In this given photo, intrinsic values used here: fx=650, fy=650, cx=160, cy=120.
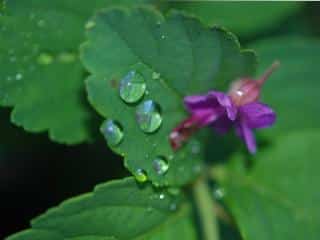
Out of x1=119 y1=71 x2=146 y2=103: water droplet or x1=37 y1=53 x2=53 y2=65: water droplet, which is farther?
x1=37 y1=53 x2=53 y2=65: water droplet

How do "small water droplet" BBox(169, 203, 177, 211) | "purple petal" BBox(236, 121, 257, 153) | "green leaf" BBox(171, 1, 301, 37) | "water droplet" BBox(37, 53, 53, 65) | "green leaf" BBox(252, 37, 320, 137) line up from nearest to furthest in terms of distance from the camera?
"purple petal" BBox(236, 121, 257, 153)
"small water droplet" BBox(169, 203, 177, 211)
"water droplet" BBox(37, 53, 53, 65)
"green leaf" BBox(252, 37, 320, 137)
"green leaf" BBox(171, 1, 301, 37)

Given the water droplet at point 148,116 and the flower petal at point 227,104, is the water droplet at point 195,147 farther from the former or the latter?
the flower petal at point 227,104

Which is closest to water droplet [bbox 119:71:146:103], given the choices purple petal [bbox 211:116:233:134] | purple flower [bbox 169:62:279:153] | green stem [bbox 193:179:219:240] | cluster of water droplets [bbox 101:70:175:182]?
cluster of water droplets [bbox 101:70:175:182]

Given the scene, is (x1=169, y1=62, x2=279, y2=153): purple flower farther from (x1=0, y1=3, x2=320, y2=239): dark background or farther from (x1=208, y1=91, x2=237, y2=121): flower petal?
(x1=0, y1=3, x2=320, y2=239): dark background

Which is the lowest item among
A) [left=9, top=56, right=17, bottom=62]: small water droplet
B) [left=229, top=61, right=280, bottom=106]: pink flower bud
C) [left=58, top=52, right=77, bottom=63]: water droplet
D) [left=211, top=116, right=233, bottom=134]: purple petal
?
[left=211, top=116, right=233, bottom=134]: purple petal

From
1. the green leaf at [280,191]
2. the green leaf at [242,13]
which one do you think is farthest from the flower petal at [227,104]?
the green leaf at [242,13]

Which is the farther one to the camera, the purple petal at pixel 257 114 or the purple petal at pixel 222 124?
the purple petal at pixel 222 124

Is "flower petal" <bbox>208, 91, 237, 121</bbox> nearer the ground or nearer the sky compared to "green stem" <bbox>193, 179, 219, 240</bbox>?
nearer the sky
